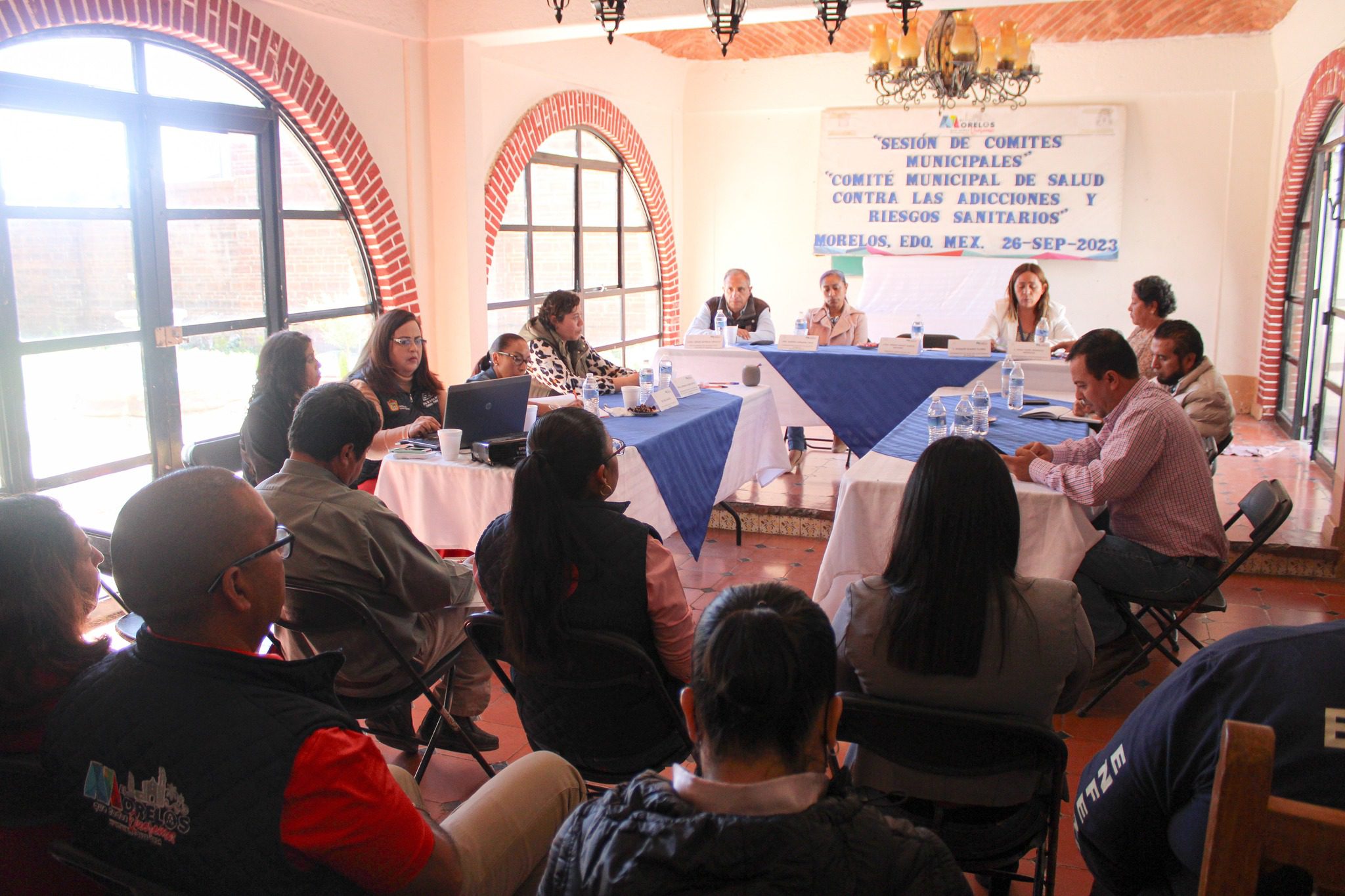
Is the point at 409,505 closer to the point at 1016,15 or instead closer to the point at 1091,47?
the point at 1016,15

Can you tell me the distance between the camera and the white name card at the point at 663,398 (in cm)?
451

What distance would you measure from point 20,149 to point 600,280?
515 centimetres

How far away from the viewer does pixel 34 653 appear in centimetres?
142

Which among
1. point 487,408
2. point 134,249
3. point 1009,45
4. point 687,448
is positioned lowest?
point 687,448

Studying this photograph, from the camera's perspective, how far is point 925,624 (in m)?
1.77

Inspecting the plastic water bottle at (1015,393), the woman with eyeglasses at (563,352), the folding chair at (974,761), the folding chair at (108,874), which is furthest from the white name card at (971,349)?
the folding chair at (108,874)

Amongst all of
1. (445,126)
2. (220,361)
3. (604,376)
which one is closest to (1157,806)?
(604,376)

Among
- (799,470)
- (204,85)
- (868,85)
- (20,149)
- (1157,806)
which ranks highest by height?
(868,85)

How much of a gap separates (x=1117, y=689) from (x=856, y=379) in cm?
286

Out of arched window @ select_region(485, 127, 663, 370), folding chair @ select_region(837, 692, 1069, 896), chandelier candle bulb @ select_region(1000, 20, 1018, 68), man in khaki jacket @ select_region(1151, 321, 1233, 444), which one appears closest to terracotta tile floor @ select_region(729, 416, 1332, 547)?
man in khaki jacket @ select_region(1151, 321, 1233, 444)

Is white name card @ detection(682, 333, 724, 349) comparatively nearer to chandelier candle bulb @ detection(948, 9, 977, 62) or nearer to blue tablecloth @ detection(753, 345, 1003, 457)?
blue tablecloth @ detection(753, 345, 1003, 457)

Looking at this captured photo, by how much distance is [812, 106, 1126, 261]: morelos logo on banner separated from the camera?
8648 millimetres

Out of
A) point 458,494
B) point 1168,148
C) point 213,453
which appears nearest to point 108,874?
point 458,494

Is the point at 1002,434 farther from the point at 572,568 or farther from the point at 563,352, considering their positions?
the point at 572,568
